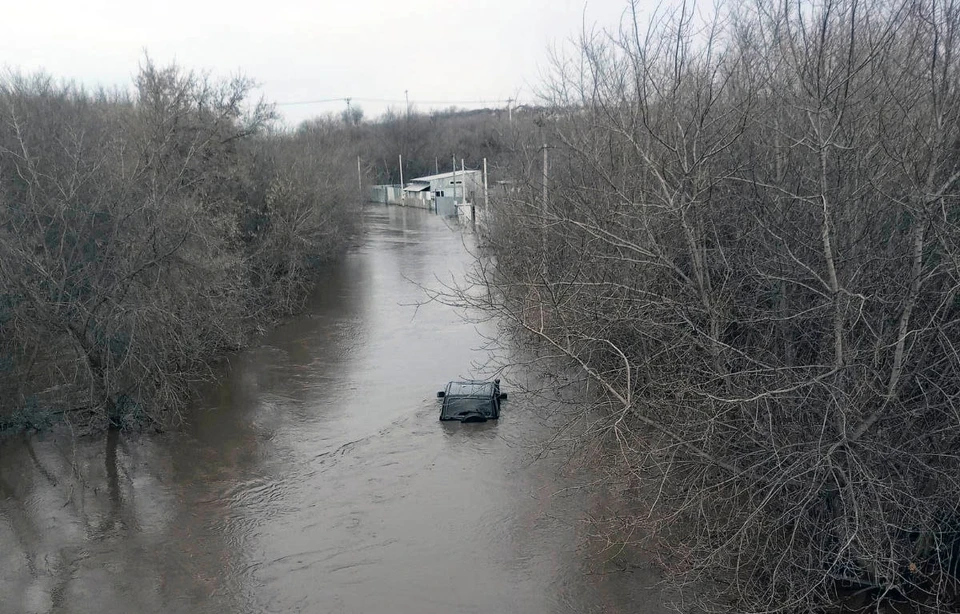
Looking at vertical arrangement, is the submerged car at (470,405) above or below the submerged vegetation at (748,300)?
below

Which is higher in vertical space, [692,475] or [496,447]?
[692,475]

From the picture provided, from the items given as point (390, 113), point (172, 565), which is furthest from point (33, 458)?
point (390, 113)

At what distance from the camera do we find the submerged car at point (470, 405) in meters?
15.9

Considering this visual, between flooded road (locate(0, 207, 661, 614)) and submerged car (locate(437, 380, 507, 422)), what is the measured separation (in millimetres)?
267

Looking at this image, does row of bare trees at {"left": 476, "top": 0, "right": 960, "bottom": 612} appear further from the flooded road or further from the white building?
the white building

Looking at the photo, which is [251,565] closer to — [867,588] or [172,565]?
[172,565]

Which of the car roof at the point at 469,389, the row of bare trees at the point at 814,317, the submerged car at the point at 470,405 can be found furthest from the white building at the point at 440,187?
the row of bare trees at the point at 814,317

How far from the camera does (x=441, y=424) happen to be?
52.5 feet

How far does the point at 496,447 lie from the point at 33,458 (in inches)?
337

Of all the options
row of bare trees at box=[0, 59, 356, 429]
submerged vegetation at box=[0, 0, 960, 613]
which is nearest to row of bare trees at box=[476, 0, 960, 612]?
submerged vegetation at box=[0, 0, 960, 613]

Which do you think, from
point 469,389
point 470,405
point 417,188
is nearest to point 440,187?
point 417,188

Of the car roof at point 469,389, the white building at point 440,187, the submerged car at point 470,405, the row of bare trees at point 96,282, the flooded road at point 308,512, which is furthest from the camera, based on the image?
the white building at point 440,187

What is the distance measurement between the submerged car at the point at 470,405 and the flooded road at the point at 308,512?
0.87ft

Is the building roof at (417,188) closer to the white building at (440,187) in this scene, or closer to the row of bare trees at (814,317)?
the white building at (440,187)
